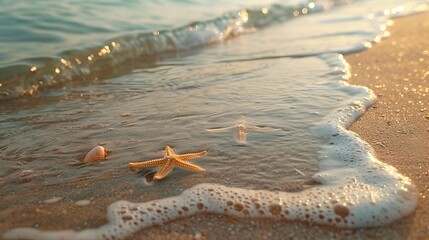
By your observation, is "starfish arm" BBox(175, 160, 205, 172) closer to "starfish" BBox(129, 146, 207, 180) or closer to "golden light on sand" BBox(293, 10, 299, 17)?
"starfish" BBox(129, 146, 207, 180)

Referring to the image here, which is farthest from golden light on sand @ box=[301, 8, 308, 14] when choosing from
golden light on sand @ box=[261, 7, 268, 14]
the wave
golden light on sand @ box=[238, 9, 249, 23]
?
Result: golden light on sand @ box=[238, 9, 249, 23]

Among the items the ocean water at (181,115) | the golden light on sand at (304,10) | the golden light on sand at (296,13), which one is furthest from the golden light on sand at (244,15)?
the golden light on sand at (304,10)

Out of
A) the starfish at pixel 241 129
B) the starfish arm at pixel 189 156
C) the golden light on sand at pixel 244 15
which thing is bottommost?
the starfish arm at pixel 189 156

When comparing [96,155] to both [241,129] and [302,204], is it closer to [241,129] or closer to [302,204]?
[241,129]

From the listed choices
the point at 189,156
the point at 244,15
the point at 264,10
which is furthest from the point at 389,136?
the point at 264,10

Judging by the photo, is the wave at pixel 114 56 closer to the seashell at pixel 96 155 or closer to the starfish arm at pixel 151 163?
the seashell at pixel 96 155

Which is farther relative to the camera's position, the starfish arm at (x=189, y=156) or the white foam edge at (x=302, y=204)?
the starfish arm at (x=189, y=156)
